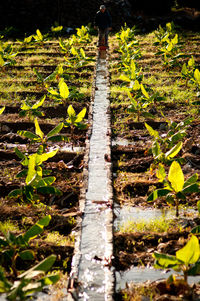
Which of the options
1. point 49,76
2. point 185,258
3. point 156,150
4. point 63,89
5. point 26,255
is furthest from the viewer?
point 49,76

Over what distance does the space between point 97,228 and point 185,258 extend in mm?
954

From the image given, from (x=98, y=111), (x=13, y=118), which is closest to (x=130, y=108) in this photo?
(x=98, y=111)

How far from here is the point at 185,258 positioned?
2.19 metres

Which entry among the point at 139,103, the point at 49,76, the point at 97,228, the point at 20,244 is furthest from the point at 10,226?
the point at 49,76

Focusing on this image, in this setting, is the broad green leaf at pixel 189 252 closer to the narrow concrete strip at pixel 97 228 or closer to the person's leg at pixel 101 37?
the narrow concrete strip at pixel 97 228

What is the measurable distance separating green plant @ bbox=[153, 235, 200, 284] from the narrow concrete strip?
1.18 ft

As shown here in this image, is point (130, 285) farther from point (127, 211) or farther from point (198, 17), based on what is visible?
point (198, 17)

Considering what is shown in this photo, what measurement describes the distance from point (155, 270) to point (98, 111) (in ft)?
11.6

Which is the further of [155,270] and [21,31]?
[21,31]

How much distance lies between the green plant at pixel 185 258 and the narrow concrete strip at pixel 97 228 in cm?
36

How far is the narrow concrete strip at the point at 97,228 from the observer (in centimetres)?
241

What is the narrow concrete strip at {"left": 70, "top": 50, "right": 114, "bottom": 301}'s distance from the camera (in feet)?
7.91

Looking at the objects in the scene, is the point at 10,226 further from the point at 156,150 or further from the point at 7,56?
the point at 7,56

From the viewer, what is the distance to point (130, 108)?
5.21 m
